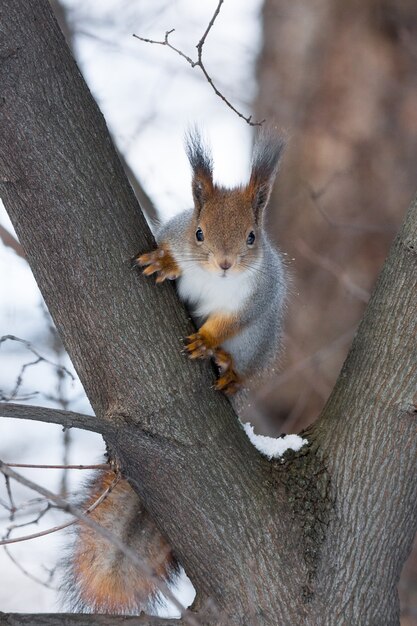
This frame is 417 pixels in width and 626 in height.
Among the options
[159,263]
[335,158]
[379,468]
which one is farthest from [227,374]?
[335,158]

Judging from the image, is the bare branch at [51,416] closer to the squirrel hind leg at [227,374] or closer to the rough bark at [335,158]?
the squirrel hind leg at [227,374]

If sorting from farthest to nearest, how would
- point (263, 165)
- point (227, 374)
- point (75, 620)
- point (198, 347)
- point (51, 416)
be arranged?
point (263, 165) → point (227, 374) → point (198, 347) → point (75, 620) → point (51, 416)

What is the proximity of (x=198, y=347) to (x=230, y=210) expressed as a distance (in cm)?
49

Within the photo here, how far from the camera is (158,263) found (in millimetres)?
1775

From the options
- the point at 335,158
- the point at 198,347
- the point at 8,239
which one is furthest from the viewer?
the point at 335,158

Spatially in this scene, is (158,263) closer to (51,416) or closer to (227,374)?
(227,374)

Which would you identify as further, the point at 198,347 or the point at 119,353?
the point at 198,347

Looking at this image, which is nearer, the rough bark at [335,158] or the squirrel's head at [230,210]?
the squirrel's head at [230,210]

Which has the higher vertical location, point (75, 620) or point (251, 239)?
point (251, 239)

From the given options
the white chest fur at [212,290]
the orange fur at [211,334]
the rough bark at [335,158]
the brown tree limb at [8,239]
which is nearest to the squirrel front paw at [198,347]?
the orange fur at [211,334]

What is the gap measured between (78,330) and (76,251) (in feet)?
0.48

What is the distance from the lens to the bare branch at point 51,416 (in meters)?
1.36

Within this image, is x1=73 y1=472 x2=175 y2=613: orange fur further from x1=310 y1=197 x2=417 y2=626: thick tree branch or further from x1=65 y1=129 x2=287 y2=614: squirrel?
x1=310 y1=197 x2=417 y2=626: thick tree branch

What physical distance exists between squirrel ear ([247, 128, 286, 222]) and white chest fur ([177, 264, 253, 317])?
17 cm
